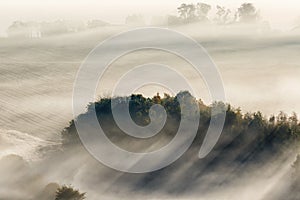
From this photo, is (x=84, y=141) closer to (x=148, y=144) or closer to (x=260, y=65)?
(x=148, y=144)

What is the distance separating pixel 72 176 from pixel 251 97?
45.9 m

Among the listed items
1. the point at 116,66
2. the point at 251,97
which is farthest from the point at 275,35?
the point at 251,97

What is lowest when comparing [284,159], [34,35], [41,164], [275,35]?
[284,159]

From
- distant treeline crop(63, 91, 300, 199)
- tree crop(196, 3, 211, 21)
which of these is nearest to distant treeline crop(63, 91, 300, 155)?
distant treeline crop(63, 91, 300, 199)

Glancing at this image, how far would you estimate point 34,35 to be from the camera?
167 meters

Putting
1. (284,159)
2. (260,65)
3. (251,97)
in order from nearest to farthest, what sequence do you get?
1. (284,159)
2. (251,97)
3. (260,65)

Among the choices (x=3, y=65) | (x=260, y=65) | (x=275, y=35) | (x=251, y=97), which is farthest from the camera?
(x=275, y=35)

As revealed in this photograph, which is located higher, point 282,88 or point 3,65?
point 3,65

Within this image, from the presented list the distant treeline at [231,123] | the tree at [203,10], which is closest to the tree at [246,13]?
the tree at [203,10]


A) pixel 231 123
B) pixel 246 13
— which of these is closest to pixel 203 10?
pixel 246 13

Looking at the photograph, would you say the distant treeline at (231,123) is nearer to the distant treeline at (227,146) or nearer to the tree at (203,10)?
the distant treeline at (227,146)

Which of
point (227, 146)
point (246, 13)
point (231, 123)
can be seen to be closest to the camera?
point (227, 146)

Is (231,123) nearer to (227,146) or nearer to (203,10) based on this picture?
(227,146)

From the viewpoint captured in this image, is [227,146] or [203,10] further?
[203,10]
